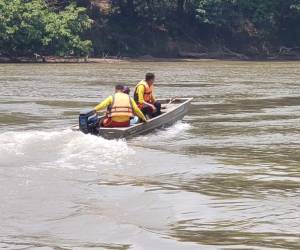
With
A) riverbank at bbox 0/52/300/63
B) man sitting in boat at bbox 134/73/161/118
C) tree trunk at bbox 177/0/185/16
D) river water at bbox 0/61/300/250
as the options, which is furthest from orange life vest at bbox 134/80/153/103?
tree trunk at bbox 177/0/185/16

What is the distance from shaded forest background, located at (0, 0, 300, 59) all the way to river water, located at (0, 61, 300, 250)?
2703 centimetres

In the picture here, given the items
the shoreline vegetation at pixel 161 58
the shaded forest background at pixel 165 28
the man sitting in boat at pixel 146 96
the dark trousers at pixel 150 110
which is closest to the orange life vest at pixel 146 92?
the man sitting in boat at pixel 146 96

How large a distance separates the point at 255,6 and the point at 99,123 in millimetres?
42474

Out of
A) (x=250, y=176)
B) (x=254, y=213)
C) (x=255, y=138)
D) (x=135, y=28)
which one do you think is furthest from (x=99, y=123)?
(x=135, y=28)

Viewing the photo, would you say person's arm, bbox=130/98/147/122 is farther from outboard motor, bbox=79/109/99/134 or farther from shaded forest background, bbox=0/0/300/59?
shaded forest background, bbox=0/0/300/59

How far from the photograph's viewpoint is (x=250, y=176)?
34.3 feet

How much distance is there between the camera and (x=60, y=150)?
12.3m

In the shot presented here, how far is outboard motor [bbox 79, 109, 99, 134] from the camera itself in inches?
520

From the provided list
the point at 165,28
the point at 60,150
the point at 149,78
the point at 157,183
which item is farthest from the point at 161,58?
the point at 157,183

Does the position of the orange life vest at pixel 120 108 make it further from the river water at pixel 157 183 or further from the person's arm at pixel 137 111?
the river water at pixel 157 183

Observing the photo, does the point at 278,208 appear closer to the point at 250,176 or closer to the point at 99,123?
the point at 250,176

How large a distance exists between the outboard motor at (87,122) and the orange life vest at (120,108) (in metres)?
0.42

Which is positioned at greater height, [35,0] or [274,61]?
[35,0]

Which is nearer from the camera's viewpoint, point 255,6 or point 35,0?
point 35,0
